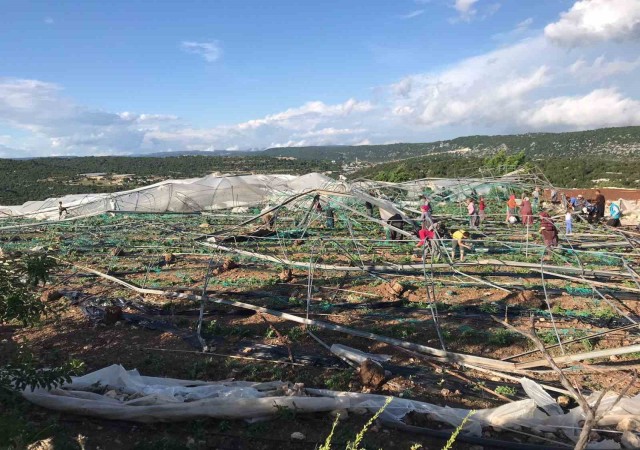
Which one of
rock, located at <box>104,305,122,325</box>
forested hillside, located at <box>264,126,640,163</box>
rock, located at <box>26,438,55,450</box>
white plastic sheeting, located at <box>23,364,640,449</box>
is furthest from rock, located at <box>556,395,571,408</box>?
forested hillside, located at <box>264,126,640,163</box>

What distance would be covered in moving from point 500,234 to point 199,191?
1436 centimetres

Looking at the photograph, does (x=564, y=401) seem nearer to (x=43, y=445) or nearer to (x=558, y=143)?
(x=43, y=445)

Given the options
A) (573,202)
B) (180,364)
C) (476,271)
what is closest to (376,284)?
(476,271)

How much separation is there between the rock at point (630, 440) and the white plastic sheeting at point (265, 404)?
0.22 metres

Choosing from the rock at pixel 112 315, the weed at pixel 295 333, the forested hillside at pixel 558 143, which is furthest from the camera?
the forested hillside at pixel 558 143

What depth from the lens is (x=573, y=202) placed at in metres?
17.4

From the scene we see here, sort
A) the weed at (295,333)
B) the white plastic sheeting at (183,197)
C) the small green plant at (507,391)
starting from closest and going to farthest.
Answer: the small green plant at (507,391) < the weed at (295,333) < the white plastic sheeting at (183,197)

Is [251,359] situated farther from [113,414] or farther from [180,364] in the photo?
[113,414]

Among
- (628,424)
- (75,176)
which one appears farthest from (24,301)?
(75,176)

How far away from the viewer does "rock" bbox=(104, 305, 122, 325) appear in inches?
274

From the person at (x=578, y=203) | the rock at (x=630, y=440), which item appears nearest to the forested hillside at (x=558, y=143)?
the person at (x=578, y=203)

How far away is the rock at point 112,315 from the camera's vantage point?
696 centimetres

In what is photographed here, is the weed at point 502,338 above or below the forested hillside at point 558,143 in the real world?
below

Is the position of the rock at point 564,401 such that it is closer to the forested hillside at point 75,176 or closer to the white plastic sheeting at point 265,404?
the white plastic sheeting at point 265,404
